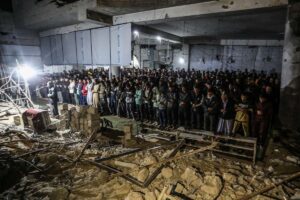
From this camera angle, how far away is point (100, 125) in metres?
10.2

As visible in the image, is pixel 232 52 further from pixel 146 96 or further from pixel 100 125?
pixel 100 125

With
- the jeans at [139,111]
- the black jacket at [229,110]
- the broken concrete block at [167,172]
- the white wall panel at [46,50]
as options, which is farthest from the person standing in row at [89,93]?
the white wall panel at [46,50]

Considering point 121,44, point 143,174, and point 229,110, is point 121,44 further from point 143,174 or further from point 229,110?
point 143,174

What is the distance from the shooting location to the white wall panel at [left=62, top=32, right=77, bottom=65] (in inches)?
658

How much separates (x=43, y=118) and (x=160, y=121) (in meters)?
5.73

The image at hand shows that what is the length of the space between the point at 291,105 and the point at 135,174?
7.10 meters

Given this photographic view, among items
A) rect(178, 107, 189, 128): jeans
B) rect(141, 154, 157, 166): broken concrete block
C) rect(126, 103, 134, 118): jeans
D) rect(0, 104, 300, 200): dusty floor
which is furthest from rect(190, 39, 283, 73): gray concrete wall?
rect(141, 154, 157, 166): broken concrete block

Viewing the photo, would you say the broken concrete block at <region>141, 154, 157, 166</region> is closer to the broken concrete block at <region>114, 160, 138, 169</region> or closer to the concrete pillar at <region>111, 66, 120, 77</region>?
the broken concrete block at <region>114, 160, 138, 169</region>

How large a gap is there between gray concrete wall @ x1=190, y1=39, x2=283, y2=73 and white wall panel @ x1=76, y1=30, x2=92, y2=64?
14.6 metres

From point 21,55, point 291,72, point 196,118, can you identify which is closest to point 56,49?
point 21,55

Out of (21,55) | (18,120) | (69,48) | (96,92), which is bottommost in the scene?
(18,120)

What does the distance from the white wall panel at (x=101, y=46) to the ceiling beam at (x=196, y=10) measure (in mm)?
1386

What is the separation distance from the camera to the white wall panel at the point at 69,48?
16717 mm

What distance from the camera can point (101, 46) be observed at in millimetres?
14555
